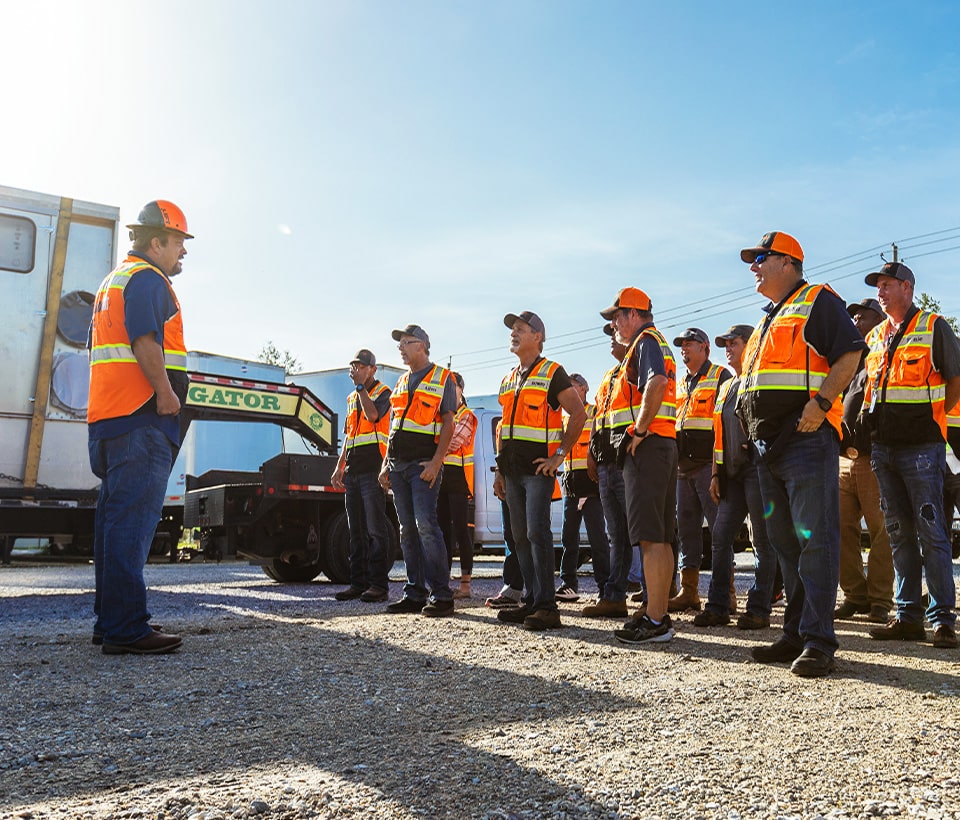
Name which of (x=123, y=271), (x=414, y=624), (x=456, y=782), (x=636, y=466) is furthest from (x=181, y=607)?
(x=456, y=782)

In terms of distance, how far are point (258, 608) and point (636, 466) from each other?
3.41 meters

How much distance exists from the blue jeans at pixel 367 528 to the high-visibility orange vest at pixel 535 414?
2.12 metres

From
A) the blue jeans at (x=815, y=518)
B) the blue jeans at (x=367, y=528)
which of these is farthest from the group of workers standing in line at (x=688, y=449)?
the blue jeans at (x=367, y=528)

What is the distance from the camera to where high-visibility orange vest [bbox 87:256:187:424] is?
15.5ft

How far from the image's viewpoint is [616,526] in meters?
6.26

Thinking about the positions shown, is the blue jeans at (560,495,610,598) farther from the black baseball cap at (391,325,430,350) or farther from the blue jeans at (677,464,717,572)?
the black baseball cap at (391,325,430,350)

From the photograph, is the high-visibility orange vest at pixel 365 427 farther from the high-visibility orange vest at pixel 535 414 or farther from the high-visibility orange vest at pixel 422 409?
the high-visibility orange vest at pixel 535 414

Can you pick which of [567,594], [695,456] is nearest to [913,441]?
[695,456]

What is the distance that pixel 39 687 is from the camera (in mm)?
3830

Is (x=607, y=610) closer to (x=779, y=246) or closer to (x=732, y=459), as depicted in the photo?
(x=732, y=459)

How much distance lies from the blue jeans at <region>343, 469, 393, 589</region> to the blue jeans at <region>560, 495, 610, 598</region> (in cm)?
165

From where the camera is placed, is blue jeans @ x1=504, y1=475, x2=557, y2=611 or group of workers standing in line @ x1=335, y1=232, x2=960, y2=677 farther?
blue jeans @ x1=504, y1=475, x2=557, y2=611

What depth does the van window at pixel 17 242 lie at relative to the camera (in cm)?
855

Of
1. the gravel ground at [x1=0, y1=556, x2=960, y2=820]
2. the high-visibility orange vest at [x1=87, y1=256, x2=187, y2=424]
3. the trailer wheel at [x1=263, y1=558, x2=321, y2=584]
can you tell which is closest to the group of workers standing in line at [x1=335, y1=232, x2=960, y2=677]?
the gravel ground at [x1=0, y1=556, x2=960, y2=820]
